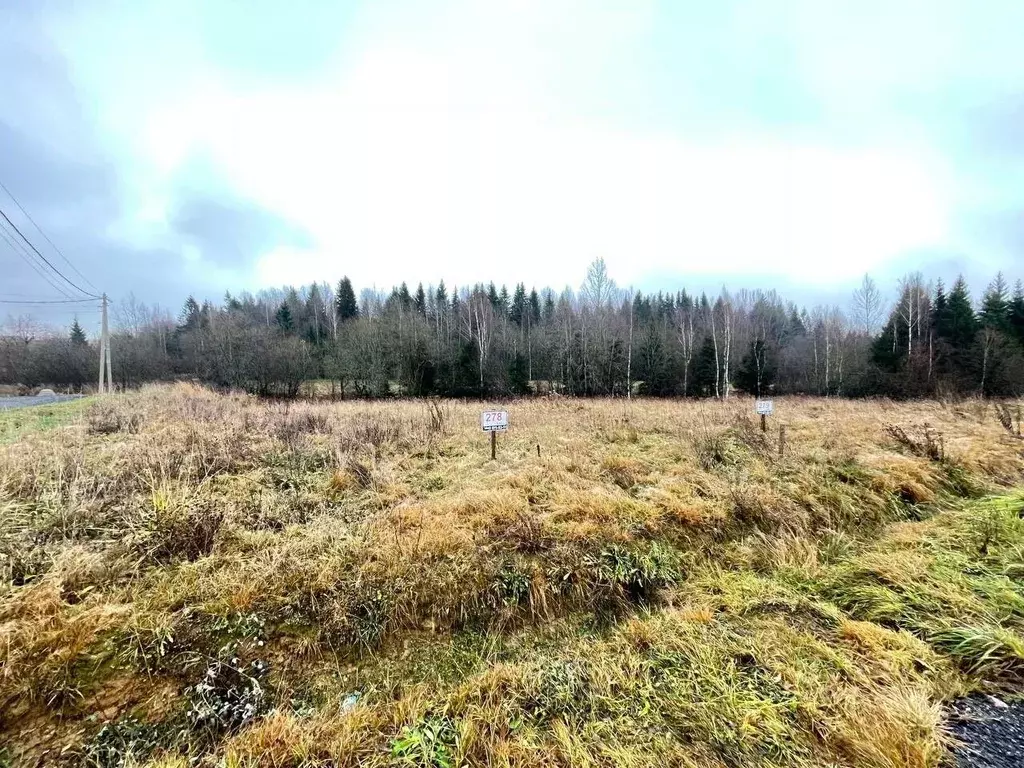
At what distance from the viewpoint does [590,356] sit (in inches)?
1224

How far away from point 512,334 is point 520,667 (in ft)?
105

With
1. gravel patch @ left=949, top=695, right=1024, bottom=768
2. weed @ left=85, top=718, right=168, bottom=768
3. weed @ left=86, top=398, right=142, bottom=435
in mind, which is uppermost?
weed @ left=86, top=398, right=142, bottom=435

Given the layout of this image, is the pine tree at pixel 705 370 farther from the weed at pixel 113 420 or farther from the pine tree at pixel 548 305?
the weed at pixel 113 420

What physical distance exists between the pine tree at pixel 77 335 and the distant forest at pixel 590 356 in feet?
6.97

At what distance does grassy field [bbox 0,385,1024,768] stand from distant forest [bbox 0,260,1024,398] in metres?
22.9

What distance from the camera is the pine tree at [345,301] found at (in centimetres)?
4678

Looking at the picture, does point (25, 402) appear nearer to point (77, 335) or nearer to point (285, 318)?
point (285, 318)

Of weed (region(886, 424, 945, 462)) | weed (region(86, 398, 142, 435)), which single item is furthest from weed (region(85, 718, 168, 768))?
weed (region(886, 424, 945, 462))

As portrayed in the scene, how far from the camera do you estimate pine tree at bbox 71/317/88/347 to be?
41.0 metres

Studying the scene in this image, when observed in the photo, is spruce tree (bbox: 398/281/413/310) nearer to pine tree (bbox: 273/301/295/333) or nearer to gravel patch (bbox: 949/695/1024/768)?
pine tree (bbox: 273/301/295/333)

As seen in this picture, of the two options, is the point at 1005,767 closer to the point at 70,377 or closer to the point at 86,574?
the point at 86,574

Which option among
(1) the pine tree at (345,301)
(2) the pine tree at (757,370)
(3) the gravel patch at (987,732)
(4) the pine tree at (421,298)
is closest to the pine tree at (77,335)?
(1) the pine tree at (345,301)

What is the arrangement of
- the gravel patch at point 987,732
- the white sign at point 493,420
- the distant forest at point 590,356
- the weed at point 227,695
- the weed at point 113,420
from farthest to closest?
the distant forest at point 590,356
the weed at point 113,420
the white sign at point 493,420
the weed at point 227,695
the gravel patch at point 987,732

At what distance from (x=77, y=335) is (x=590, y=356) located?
189ft
